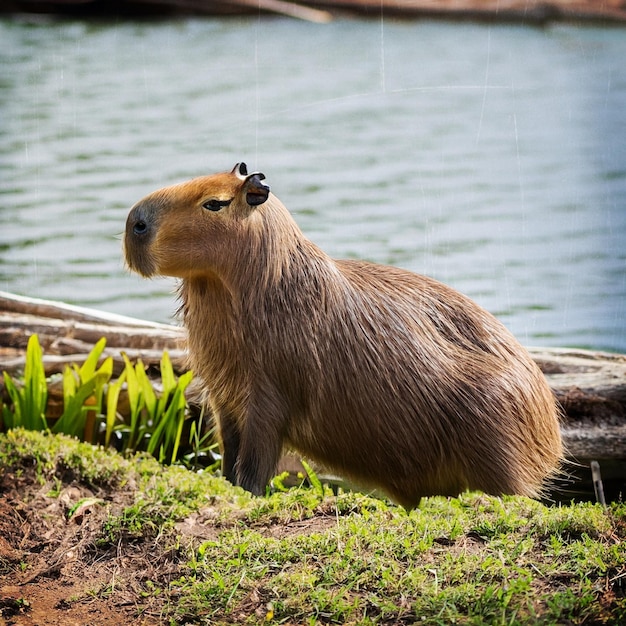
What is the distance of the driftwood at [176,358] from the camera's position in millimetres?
4293

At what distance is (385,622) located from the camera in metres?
2.65

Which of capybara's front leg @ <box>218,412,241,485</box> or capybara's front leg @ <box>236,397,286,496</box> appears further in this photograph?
capybara's front leg @ <box>218,412,241,485</box>

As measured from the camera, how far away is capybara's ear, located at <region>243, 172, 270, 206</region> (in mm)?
3238

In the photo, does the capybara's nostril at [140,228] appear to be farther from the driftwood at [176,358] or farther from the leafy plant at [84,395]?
the leafy plant at [84,395]

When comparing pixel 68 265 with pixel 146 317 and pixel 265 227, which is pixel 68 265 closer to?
pixel 146 317

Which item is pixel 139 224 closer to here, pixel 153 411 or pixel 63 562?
pixel 63 562

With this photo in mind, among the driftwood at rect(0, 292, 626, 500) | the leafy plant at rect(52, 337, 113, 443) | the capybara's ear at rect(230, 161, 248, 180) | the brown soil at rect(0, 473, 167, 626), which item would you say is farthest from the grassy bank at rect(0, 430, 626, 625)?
the capybara's ear at rect(230, 161, 248, 180)

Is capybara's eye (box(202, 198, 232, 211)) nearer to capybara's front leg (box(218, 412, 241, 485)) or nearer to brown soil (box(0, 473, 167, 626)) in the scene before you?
capybara's front leg (box(218, 412, 241, 485))

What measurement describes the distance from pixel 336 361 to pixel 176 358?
69.9 inches

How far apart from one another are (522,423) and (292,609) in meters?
1.30

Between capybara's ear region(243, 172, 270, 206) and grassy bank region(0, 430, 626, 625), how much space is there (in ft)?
3.77

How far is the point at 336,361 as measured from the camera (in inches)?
137

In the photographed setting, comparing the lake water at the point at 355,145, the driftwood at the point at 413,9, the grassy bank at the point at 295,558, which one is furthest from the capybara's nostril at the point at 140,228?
the driftwood at the point at 413,9

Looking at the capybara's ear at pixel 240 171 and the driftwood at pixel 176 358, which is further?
the driftwood at pixel 176 358
